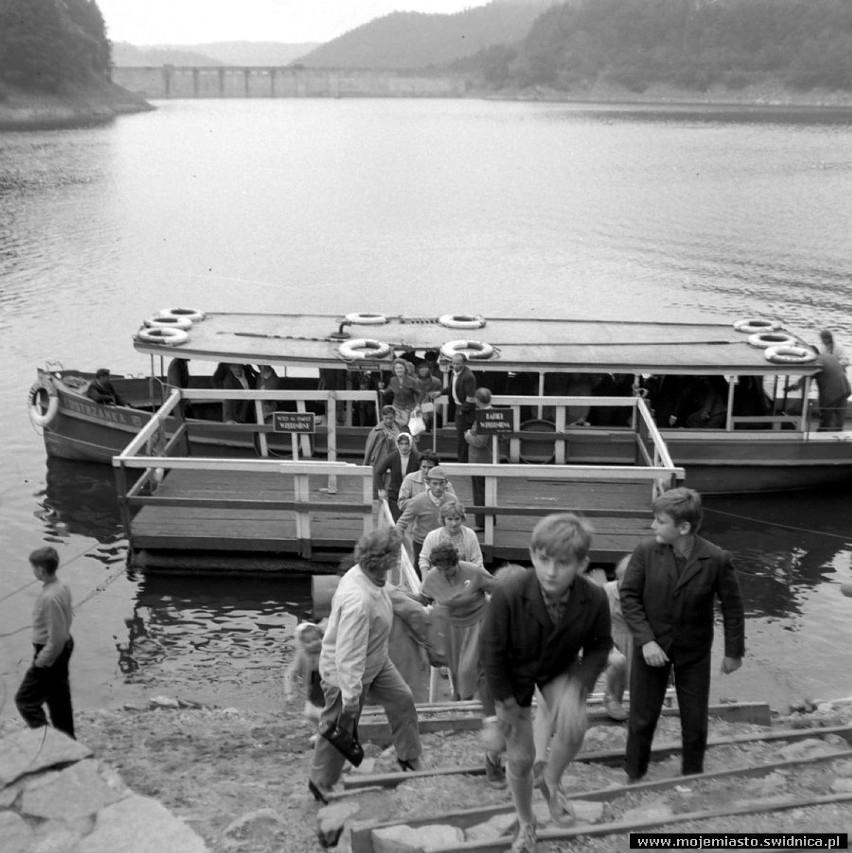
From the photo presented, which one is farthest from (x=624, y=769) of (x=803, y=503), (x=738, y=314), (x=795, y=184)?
(x=795, y=184)

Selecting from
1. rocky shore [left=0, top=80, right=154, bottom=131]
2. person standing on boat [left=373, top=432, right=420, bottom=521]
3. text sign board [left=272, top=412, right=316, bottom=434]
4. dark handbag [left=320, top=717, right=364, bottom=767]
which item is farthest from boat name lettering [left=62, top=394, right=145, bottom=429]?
rocky shore [left=0, top=80, right=154, bottom=131]

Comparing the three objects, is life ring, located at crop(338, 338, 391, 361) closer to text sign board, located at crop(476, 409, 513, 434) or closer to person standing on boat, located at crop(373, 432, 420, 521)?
text sign board, located at crop(476, 409, 513, 434)

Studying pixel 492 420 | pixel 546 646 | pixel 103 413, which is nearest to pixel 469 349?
pixel 492 420

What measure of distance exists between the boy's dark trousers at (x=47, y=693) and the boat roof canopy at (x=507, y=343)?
29.9 feet

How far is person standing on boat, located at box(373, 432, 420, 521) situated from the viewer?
46.3 ft

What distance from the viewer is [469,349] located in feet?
57.5

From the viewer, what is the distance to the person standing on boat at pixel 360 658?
21.5ft

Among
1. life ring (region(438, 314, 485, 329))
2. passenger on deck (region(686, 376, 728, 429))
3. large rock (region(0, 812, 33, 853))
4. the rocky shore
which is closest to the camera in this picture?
large rock (region(0, 812, 33, 853))

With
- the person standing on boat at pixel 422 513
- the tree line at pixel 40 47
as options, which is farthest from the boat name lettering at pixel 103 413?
the tree line at pixel 40 47

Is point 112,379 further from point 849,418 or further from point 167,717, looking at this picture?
point 849,418

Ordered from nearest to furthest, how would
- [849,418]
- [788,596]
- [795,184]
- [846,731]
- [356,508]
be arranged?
1. [846,731]
2. [356,508]
3. [788,596]
4. [849,418]
5. [795,184]

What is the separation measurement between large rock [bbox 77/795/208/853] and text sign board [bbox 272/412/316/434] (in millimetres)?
9036

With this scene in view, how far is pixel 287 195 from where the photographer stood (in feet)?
230

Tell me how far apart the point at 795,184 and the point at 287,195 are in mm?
31246
